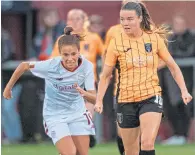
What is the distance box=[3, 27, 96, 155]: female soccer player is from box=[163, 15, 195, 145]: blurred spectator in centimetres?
601

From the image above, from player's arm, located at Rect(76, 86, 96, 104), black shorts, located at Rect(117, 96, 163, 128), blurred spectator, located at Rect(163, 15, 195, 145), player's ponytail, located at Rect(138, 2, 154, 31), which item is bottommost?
blurred spectator, located at Rect(163, 15, 195, 145)

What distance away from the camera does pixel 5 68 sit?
1688 centimetres

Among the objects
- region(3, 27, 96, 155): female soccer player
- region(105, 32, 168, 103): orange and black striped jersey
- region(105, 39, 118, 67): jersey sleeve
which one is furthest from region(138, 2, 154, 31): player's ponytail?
region(3, 27, 96, 155): female soccer player

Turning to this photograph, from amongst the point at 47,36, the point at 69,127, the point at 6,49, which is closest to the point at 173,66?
the point at 69,127

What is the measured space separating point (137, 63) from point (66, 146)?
4.05 ft

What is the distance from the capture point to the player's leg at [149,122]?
9.59 m

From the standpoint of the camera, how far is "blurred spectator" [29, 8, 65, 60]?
16.5 m

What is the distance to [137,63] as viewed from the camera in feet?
32.6

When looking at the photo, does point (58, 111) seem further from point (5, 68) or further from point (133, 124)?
point (5, 68)

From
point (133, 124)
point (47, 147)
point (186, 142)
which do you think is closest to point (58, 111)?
point (133, 124)

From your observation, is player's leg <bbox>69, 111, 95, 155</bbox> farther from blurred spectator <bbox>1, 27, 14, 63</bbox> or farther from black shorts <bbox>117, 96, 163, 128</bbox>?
blurred spectator <bbox>1, 27, 14, 63</bbox>

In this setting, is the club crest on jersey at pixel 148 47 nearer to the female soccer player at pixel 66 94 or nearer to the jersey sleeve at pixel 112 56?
the jersey sleeve at pixel 112 56

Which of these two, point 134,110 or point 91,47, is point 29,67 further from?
point 91,47

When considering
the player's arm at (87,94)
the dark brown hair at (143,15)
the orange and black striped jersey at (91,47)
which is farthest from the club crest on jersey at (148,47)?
the orange and black striped jersey at (91,47)
